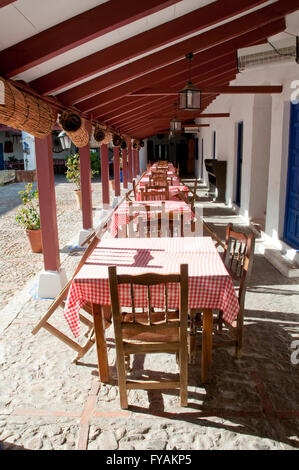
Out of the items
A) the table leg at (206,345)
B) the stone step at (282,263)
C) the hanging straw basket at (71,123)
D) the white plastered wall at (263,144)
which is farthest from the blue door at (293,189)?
the table leg at (206,345)

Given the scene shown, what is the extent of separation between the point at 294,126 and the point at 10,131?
22.1 m

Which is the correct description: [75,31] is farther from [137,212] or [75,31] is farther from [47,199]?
[137,212]

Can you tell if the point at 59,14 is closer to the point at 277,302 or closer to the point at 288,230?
the point at 277,302

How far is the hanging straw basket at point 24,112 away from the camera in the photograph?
2.54m

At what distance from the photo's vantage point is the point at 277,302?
3.87 metres

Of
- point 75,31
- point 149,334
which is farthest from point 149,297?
point 75,31

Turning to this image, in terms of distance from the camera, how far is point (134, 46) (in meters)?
3.39

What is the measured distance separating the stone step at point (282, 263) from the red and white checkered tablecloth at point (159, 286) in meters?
1.94

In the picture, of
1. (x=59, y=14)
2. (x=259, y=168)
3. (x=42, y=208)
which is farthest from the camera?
(x=259, y=168)

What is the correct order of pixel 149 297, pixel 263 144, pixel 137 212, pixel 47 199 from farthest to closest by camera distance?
pixel 263 144
pixel 137 212
pixel 47 199
pixel 149 297

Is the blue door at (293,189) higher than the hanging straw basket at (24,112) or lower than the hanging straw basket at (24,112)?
lower

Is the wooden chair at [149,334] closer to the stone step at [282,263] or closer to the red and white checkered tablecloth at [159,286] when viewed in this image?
the red and white checkered tablecloth at [159,286]

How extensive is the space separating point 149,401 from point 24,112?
2.17m
